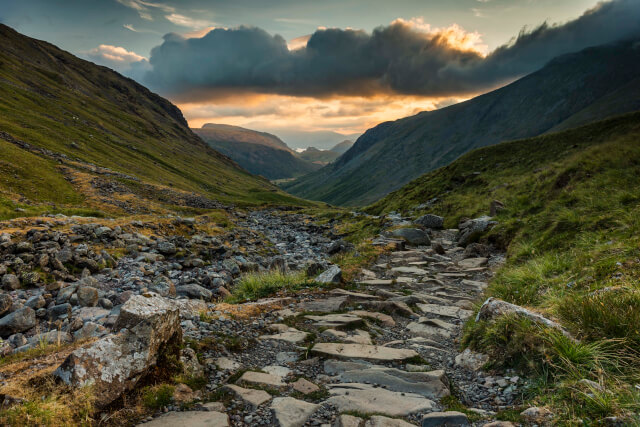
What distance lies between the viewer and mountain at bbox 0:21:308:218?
42662 millimetres

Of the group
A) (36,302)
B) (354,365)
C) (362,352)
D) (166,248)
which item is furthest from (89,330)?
(166,248)

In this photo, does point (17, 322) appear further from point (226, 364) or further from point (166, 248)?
point (166, 248)

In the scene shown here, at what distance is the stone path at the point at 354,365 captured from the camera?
16.1 feet

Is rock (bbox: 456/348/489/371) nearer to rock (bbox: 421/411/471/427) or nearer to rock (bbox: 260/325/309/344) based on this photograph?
rock (bbox: 421/411/471/427)

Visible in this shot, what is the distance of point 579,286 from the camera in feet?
24.8

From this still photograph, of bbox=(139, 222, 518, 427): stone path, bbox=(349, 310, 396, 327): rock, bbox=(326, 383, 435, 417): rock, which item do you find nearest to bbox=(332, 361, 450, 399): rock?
bbox=(139, 222, 518, 427): stone path

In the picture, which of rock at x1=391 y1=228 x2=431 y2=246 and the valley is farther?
rock at x1=391 y1=228 x2=431 y2=246

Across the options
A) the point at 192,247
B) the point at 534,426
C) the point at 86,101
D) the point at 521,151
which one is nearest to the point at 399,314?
the point at 534,426

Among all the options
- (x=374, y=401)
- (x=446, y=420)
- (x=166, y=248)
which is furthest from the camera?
(x=166, y=248)

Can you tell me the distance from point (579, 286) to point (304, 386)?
696 cm

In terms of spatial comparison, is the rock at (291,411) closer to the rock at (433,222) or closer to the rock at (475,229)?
the rock at (475,229)

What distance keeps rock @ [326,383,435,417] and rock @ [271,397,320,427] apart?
43cm

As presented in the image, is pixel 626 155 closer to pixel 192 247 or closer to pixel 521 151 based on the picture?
pixel 192 247

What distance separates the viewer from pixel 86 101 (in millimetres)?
150375
